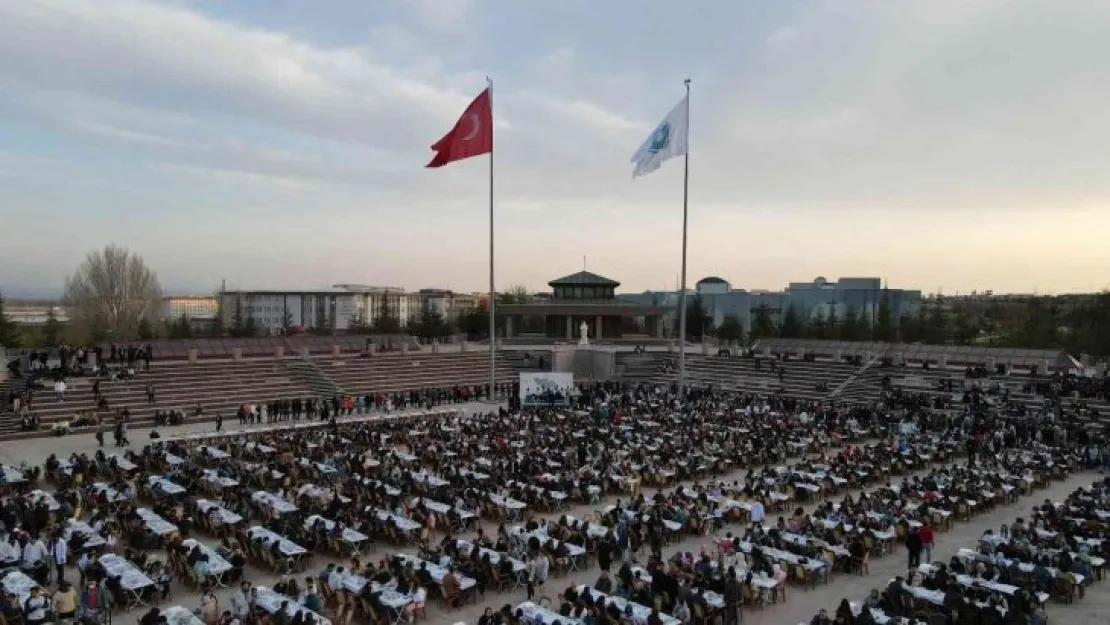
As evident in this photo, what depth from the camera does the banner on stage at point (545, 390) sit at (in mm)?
38375

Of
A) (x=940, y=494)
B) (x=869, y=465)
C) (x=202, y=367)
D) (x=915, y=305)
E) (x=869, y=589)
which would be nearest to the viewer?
(x=869, y=589)

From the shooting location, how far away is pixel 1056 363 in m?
42.5

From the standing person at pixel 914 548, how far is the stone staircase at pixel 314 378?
3092 centimetres

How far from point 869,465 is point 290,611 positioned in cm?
1866

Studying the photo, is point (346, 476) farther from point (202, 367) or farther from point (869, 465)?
point (202, 367)

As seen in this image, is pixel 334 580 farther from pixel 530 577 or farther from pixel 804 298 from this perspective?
pixel 804 298

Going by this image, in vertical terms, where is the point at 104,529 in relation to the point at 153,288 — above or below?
below

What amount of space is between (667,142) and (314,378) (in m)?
23.2

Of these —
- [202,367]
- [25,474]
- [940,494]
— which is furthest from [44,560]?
[202,367]

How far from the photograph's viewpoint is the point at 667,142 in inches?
1448

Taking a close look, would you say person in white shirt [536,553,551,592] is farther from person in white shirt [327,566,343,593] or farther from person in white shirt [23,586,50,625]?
person in white shirt [23,586,50,625]

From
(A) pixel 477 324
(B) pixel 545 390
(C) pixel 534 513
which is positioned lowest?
(C) pixel 534 513

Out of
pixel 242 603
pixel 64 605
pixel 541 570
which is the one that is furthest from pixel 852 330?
pixel 64 605

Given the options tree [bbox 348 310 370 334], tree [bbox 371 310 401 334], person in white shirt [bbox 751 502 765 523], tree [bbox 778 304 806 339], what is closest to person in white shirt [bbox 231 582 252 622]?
person in white shirt [bbox 751 502 765 523]
